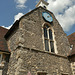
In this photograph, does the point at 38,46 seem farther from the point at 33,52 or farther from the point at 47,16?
the point at 47,16

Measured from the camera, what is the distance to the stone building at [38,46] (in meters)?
6.79

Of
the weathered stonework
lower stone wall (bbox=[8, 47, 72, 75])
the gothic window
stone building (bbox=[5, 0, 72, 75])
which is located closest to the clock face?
stone building (bbox=[5, 0, 72, 75])

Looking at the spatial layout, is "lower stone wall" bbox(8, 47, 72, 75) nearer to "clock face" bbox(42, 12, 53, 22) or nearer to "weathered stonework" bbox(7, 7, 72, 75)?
"weathered stonework" bbox(7, 7, 72, 75)

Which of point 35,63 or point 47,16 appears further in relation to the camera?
point 47,16

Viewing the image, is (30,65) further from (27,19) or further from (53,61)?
→ (27,19)

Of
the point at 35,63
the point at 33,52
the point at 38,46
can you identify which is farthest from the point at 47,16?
the point at 35,63

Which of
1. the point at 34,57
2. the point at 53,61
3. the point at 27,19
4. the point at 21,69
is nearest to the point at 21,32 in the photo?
the point at 27,19

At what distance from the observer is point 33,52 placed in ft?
24.1

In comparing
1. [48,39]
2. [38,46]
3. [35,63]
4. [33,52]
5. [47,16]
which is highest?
[47,16]

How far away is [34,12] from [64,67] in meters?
5.91

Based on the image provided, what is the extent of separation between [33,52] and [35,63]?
0.83 m

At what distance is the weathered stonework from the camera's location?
668cm

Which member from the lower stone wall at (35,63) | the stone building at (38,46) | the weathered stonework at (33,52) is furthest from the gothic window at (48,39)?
the lower stone wall at (35,63)

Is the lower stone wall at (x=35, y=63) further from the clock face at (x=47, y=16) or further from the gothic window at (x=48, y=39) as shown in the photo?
the clock face at (x=47, y=16)
